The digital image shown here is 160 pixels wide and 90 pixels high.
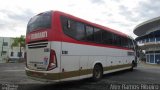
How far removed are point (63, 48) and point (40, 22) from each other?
1.83m

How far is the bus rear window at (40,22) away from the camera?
34.0 ft

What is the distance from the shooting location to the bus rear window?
10.4m

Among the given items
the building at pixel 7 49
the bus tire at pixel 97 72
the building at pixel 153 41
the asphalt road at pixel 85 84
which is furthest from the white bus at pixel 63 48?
the building at pixel 7 49

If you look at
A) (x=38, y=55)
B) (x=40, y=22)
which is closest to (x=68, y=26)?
(x=40, y=22)

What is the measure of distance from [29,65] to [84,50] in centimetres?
290

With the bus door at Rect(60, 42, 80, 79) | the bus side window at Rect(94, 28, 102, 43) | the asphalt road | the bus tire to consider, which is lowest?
the asphalt road

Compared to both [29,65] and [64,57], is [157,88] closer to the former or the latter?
[64,57]

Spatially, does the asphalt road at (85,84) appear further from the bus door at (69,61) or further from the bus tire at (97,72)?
the bus door at (69,61)

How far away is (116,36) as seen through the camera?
16.1 metres

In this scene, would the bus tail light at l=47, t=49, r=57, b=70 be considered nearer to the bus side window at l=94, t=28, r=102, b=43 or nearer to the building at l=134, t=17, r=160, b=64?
the bus side window at l=94, t=28, r=102, b=43

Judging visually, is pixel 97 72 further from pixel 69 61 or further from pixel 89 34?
pixel 69 61

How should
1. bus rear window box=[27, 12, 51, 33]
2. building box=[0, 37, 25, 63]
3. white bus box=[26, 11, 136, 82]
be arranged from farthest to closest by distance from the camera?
building box=[0, 37, 25, 63], bus rear window box=[27, 12, 51, 33], white bus box=[26, 11, 136, 82]

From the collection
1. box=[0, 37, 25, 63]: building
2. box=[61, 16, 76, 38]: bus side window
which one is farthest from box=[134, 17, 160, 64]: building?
box=[61, 16, 76, 38]: bus side window

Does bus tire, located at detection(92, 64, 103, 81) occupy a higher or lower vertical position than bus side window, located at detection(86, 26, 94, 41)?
lower
